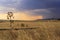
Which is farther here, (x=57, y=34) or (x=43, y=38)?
(x=57, y=34)

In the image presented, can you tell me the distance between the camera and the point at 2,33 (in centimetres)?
1262

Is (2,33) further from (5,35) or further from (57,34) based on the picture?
(57,34)

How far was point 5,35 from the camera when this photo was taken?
40.0ft

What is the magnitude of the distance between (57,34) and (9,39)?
319cm

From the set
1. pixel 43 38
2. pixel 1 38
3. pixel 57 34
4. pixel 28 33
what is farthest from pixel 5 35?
pixel 57 34

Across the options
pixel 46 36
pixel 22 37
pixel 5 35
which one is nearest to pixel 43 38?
pixel 46 36

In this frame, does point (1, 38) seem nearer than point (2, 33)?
Yes

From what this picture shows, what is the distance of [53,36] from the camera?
500 inches

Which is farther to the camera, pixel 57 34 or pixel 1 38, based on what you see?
pixel 57 34

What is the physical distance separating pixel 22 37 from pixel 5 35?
1019mm

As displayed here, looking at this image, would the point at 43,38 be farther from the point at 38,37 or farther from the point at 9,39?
the point at 9,39

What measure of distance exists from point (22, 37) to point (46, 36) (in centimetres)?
151

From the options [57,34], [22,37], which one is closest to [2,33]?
[22,37]

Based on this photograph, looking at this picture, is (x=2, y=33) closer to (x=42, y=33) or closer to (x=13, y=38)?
(x=13, y=38)
